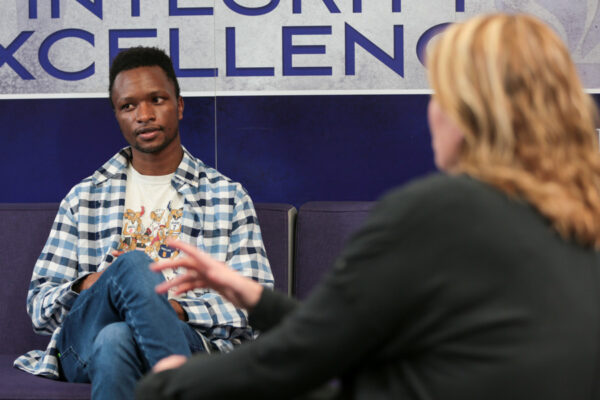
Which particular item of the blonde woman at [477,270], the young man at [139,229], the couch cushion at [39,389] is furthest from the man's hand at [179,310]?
the blonde woman at [477,270]

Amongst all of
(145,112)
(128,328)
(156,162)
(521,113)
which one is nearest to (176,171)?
(156,162)

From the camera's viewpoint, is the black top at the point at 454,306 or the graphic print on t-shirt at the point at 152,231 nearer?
the black top at the point at 454,306

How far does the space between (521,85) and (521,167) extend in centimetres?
10

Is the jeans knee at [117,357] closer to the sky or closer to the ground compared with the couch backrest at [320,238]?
closer to the ground

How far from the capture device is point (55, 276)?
263 cm

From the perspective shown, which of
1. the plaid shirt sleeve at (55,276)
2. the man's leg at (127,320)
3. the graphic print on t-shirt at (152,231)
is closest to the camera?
the man's leg at (127,320)

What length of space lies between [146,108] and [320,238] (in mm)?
805

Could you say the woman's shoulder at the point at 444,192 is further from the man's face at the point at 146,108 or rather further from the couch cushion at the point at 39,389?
the man's face at the point at 146,108

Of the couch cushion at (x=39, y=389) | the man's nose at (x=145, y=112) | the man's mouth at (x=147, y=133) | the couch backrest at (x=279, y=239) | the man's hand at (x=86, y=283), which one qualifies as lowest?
the couch cushion at (x=39, y=389)

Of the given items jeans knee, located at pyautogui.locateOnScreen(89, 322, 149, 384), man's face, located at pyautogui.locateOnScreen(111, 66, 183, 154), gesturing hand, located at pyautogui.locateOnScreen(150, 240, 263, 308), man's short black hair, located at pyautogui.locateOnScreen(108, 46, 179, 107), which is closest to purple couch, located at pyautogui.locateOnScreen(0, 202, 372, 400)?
man's face, located at pyautogui.locateOnScreen(111, 66, 183, 154)

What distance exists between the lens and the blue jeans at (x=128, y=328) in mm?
1963

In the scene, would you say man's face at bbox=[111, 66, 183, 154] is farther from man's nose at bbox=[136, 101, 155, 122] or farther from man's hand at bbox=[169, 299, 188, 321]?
man's hand at bbox=[169, 299, 188, 321]

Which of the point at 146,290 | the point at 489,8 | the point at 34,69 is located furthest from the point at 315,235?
the point at 34,69

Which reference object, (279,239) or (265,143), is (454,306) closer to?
(279,239)
